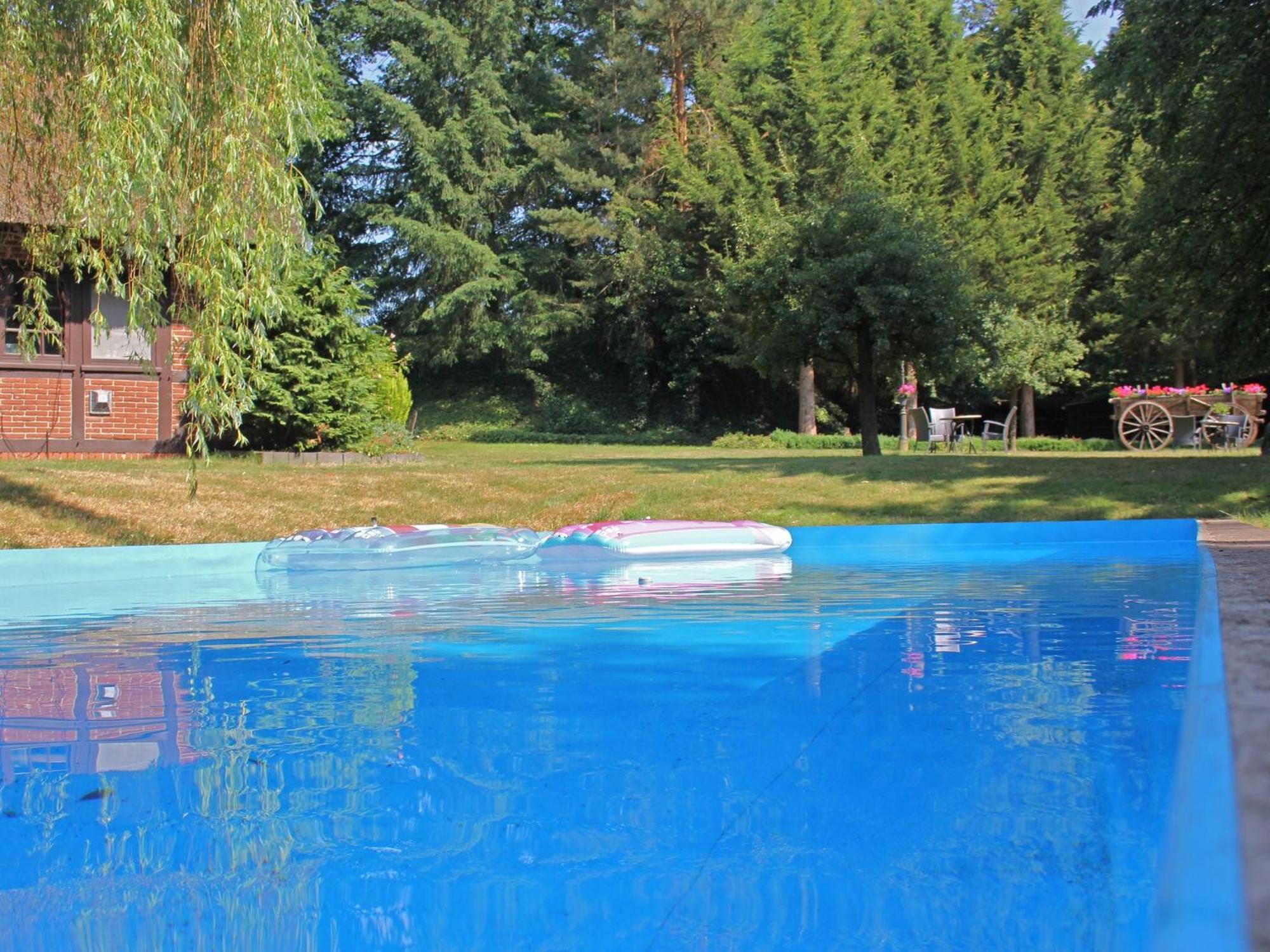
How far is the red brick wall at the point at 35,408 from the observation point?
49.5 ft

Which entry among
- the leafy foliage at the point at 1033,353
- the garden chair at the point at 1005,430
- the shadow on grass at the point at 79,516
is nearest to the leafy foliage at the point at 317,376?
the shadow on grass at the point at 79,516

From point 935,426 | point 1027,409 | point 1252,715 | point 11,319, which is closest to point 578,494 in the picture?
point 11,319

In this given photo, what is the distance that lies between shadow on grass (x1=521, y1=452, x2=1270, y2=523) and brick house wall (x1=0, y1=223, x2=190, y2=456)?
20.0 ft

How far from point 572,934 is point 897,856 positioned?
76 centimetres

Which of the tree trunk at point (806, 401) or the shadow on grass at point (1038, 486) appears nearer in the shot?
the shadow on grass at point (1038, 486)

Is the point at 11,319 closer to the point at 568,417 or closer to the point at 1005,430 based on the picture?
the point at 1005,430

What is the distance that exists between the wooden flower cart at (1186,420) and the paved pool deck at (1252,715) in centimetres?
1504

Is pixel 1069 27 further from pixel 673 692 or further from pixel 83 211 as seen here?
pixel 673 692

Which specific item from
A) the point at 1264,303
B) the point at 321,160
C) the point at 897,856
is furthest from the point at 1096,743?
the point at 321,160

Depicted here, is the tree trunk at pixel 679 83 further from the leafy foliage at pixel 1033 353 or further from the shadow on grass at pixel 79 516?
the shadow on grass at pixel 79 516

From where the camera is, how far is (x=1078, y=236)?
28.6 meters

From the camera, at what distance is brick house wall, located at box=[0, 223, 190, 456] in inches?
594

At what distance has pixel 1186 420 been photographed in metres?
18.0

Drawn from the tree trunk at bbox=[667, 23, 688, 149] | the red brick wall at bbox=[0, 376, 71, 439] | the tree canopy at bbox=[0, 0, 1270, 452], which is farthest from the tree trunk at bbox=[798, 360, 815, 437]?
the red brick wall at bbox=[0, 376, 71, 439]
